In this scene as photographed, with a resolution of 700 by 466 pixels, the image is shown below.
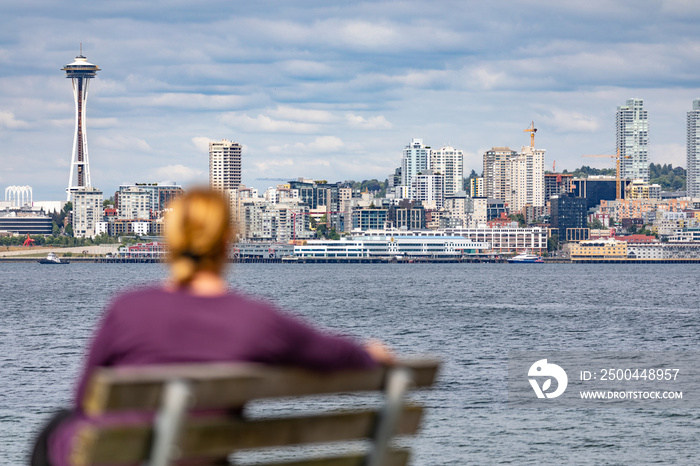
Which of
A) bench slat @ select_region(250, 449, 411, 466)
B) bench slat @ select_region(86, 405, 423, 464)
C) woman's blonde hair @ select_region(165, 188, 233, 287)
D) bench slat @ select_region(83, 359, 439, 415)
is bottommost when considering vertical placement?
bench slat @ select_region(250, 449, 411, 466)

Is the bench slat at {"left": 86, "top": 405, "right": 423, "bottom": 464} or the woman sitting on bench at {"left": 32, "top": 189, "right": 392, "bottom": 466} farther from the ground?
the woman sitting on bench at {"left": 32, "top": 189, "right": 392, "bottom": 466}

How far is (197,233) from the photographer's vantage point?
2.71m

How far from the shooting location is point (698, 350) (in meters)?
41.2

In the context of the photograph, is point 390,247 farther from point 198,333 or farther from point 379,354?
point 198,333

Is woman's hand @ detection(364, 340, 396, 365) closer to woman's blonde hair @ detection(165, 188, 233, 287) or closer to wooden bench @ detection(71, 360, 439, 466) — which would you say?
wooden bench @ detection(71, 360, 439, 466)

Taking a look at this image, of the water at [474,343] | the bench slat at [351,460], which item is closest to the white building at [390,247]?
the water at [474,343]

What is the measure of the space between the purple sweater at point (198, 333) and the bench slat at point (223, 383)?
4 centimetres

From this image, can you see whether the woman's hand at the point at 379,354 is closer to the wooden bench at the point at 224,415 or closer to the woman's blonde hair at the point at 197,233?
the wooden bench at the point at 224,415

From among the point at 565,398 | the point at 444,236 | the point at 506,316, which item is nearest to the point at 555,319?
the point at 506,316

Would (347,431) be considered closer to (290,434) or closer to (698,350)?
(290,434)

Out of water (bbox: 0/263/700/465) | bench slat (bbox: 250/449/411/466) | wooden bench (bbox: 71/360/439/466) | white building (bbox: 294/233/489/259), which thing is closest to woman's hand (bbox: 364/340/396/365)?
wooden bench (bbox: 71/360/439/466)

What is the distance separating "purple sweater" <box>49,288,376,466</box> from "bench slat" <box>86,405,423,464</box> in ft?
0.52

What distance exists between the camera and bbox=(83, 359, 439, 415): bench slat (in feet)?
7.63

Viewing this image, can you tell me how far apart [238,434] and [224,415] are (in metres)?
0.08
